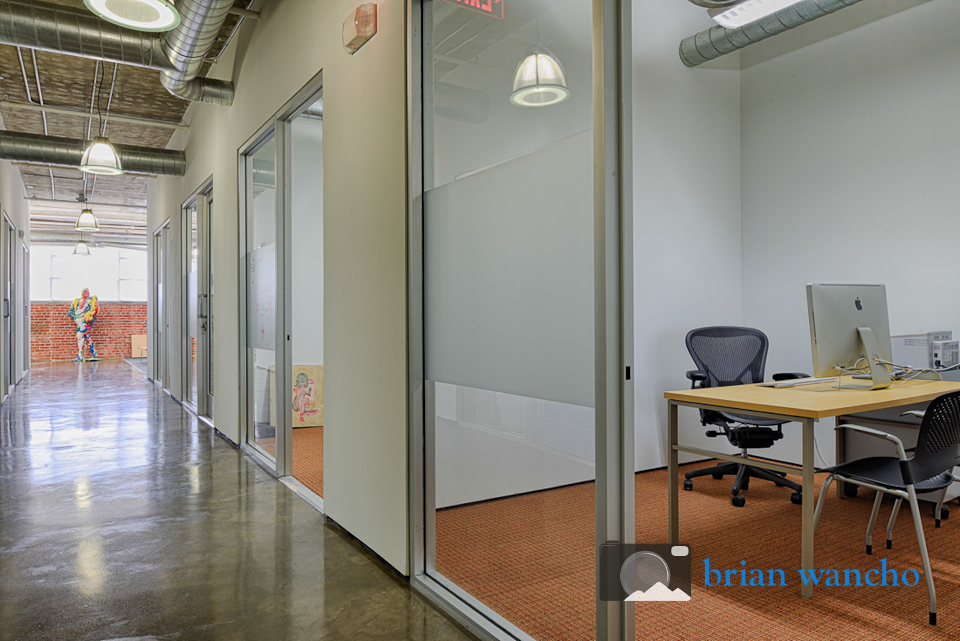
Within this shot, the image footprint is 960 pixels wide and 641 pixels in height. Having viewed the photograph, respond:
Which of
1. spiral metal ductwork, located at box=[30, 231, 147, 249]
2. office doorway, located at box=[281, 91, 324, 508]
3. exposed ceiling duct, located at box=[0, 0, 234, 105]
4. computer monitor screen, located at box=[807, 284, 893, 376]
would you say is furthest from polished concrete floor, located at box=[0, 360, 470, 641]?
spiral metal ductwork, located at box=[30, 231, 147, 249]

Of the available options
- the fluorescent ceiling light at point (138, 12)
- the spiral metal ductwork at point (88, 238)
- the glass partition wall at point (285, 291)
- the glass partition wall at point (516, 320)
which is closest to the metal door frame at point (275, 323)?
the glass partition wall at point (285, 291)

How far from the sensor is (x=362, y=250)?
3303mm

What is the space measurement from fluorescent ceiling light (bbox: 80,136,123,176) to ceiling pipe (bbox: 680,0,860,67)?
5207mm

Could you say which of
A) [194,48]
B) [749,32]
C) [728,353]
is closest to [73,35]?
[194,48]

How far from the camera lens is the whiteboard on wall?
4.76 meters

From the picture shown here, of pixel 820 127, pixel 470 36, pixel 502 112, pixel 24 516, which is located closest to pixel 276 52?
pixel 470 36

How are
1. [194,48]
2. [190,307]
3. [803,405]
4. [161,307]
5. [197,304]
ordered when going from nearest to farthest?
[803,405], [194,48], [197,304], [190,307], [161,307]

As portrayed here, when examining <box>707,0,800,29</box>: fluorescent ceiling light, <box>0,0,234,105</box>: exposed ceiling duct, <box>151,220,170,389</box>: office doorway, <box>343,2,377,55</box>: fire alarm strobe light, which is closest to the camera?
<box>343,2,377,55</box>: fire alarm strobe light

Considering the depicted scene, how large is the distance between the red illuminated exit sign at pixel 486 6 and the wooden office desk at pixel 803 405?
198 centimetres

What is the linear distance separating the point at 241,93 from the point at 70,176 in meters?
7.82

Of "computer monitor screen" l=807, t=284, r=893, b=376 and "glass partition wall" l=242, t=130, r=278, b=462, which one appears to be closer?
"computer monitor screen" l=807, t=284, r=893, b=376

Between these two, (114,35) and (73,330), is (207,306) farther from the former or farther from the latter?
(73,330)

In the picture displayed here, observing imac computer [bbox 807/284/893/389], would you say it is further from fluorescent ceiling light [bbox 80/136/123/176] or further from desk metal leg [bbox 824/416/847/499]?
fluorescent ceiling light [bbox 80/136/123/176]

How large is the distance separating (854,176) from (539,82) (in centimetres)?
353
